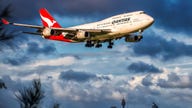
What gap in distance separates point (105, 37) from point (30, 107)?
169 feet

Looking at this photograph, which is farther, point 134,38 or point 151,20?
point 134,38

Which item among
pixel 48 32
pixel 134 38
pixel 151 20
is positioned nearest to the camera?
pixel 151 20

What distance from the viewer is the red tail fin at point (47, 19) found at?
377ft

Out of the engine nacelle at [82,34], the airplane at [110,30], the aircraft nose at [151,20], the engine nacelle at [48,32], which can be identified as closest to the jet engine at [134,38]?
the airplane at [110,30]

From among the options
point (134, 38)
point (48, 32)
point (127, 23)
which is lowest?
point (134, 38)

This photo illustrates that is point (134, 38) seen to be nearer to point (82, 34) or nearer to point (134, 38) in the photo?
point (134, 38)

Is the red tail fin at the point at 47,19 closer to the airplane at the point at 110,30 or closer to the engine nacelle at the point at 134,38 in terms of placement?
the airplane at the point at 110,30

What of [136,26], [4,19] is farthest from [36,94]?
[136,26]

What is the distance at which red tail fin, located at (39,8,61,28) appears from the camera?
115 m

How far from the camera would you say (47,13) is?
121062 mm

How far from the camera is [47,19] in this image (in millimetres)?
118125

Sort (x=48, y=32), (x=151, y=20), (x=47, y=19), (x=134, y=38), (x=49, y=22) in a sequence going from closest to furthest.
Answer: (x=151, y=20)
(x=134, y=38)
(x=48, y=32)
(x=49, y=22)
(x=47, y=19)

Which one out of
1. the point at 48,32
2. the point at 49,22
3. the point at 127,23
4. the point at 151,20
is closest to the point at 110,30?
the point at 127,23

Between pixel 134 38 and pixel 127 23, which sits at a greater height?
pixel 127 23
